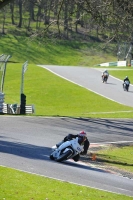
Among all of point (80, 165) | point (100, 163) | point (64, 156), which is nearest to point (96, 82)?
point (100, 163)

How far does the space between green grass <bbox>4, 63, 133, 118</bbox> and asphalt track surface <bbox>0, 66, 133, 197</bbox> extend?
5.24m

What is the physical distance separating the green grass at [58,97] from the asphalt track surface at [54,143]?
5241 millimetres

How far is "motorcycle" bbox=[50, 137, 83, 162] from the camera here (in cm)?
1708

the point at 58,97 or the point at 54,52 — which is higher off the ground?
the point at 54,52

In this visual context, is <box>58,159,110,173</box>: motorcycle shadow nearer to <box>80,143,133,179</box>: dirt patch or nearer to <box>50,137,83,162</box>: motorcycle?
<box>50,137,83,162</box>: motorcycle

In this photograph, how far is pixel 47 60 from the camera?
79.1 meters

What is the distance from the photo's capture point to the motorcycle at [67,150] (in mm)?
17078

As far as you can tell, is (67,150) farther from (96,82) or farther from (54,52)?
(54,52)

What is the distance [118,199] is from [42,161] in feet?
14.8

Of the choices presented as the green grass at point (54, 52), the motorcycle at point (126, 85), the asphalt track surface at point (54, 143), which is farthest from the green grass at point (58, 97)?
the green grass at point (54, 52)

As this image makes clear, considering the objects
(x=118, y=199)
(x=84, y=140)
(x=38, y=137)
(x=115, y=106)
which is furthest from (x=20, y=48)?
(x=118, y=199)

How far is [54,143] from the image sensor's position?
2183 cm

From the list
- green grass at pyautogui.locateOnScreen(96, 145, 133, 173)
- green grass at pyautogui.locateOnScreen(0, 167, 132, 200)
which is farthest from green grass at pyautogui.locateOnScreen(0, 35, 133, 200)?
green grass at pyautogui.locateOnScreen(96, 145, 133, 173)

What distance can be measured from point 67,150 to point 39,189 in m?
4.82
